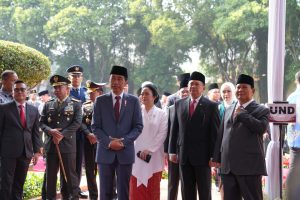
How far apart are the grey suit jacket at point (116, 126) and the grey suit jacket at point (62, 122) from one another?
1.08 m

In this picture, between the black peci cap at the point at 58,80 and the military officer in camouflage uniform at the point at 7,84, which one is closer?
the military officer in camouflage uniform at the point at 7,84

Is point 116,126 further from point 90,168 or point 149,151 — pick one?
point 90,168

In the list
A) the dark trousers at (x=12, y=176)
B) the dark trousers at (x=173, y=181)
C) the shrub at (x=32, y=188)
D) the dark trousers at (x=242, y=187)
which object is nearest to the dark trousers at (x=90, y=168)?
the shrub at (x=32, y=188)

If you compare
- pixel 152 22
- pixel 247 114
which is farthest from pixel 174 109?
pixel 152 22

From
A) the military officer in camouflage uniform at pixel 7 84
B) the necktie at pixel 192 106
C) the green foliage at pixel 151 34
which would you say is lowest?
the necktie at pixel 192 106

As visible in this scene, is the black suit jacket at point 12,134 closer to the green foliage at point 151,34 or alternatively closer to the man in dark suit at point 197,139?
the man in dark suit at point 197,139

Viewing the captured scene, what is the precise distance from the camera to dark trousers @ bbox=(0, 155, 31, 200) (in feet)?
19.5

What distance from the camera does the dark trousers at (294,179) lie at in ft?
20.6

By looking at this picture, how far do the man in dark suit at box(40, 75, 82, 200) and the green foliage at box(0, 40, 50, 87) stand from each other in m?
1.21

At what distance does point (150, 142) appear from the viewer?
19.9ft

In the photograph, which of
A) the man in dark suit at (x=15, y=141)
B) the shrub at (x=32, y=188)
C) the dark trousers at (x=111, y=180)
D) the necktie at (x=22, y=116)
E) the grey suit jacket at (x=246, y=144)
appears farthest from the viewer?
the shrub at (x=32, y=188)

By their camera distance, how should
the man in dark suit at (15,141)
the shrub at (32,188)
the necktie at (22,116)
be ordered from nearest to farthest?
the man in dark suit at (15,141), the necktie at (22,116), the shrub at (32,188)

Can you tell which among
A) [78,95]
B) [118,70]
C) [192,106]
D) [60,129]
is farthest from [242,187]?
[78,95]

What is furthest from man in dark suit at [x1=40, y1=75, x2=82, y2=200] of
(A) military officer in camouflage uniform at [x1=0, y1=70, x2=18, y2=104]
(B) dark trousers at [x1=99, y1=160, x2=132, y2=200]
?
(B) dark trousers at [x1=99, y1=160, x2=132, y2=200]
